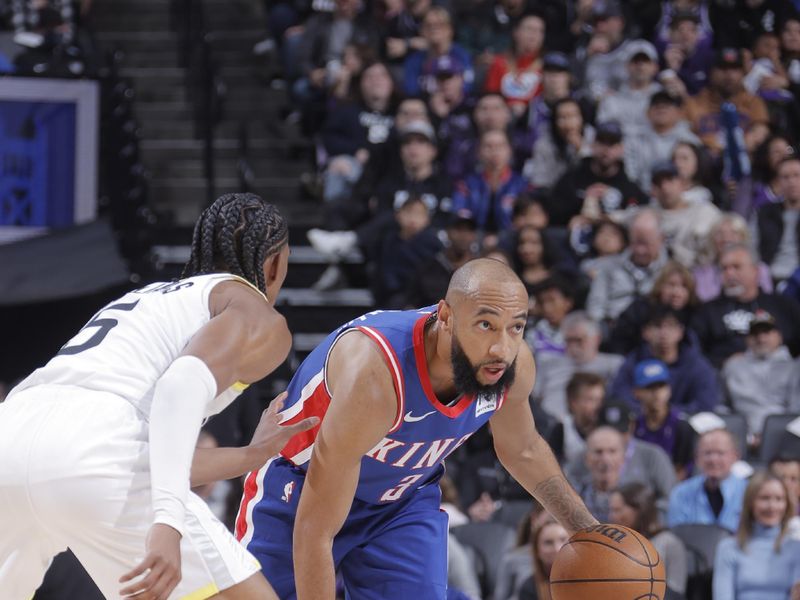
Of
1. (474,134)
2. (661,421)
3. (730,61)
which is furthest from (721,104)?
(661,421)

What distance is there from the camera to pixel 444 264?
9164mm

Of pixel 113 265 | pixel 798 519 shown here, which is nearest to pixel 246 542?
pixel 798 519

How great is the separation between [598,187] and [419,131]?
136 cm

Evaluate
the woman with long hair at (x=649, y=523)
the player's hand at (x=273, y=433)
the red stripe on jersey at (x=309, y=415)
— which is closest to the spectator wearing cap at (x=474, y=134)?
the woman with long hair at (x=649, y=523)

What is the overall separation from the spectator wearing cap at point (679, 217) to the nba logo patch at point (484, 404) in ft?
17.5

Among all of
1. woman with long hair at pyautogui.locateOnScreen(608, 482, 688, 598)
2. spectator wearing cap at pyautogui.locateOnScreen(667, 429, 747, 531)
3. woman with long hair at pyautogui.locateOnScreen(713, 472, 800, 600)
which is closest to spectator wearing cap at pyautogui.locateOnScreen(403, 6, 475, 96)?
spectator wearing cap at pyautogui.locateOnScreen(667, 429, 747, 531)

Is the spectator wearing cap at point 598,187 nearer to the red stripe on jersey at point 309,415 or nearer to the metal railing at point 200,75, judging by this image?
the metal railing at point 200,75

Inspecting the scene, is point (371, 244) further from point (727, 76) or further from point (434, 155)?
point (727, 76)

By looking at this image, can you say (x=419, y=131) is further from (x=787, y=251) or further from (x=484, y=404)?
(x=484, y=404)

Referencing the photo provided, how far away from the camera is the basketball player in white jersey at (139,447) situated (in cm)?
345

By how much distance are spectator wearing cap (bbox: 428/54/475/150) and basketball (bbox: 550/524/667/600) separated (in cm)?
654

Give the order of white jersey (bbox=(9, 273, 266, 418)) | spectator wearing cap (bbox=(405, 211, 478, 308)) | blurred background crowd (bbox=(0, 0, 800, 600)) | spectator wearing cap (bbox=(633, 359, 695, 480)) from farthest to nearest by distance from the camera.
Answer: spectator wearing cap (bbox=(405, 211, 478, 308)), spectator wearing cap (bbox=(633, 359, 695, 480)), blurred background crowd (bbox=(0, 0, 800, 600)), white jersey (bbox=(9, 273, 266, 418))

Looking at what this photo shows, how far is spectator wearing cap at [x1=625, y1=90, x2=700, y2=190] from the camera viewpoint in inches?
408

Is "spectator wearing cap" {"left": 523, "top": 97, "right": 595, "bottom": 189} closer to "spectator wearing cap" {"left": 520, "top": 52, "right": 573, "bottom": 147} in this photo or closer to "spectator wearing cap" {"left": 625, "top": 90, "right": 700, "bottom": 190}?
"spectator wearing cap" {"left": 520, "top": 52, "right": 573, "bottom": 147}
